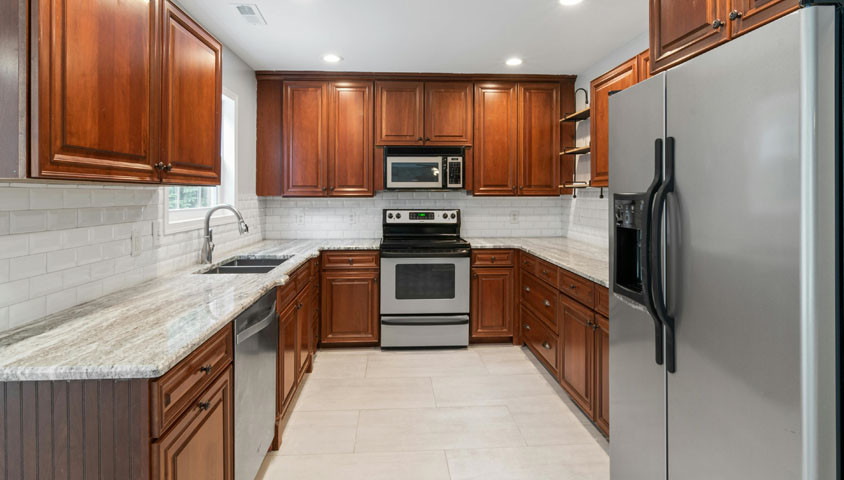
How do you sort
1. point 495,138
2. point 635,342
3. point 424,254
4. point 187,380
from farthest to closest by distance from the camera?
1. point 495,138
2. point 424,254
3. point 635,342
4. point 187,380

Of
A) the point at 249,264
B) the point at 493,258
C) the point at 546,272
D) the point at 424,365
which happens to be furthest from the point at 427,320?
the point at 249,264

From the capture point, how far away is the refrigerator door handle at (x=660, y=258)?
1352 millimetres

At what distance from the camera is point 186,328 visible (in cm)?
143

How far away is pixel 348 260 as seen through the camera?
3936mm

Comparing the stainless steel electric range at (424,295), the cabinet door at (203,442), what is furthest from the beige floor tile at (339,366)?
the cabinet door at (203,442)

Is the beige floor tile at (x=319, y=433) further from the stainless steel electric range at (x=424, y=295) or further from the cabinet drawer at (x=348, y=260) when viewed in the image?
the cabinet drawer at (x=348, y=260)

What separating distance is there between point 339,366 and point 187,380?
237 centimetres

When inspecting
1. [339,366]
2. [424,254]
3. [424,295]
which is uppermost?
[424,254]

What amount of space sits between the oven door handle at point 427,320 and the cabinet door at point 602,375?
1.59 meters

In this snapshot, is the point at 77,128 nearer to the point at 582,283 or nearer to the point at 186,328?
the point at 186,328

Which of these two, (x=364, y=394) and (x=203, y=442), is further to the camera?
(x=364, y=394)

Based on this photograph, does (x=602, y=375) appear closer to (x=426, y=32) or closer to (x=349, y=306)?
(x=349, y=306)

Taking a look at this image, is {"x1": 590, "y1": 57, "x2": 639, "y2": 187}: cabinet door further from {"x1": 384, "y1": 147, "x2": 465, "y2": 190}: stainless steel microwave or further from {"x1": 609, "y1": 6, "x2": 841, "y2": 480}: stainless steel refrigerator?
{"x1": 609, "y1": 6, "x2": 841, "y2": 480}: stainless steel refrigerator

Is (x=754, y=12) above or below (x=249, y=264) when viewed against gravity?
above
